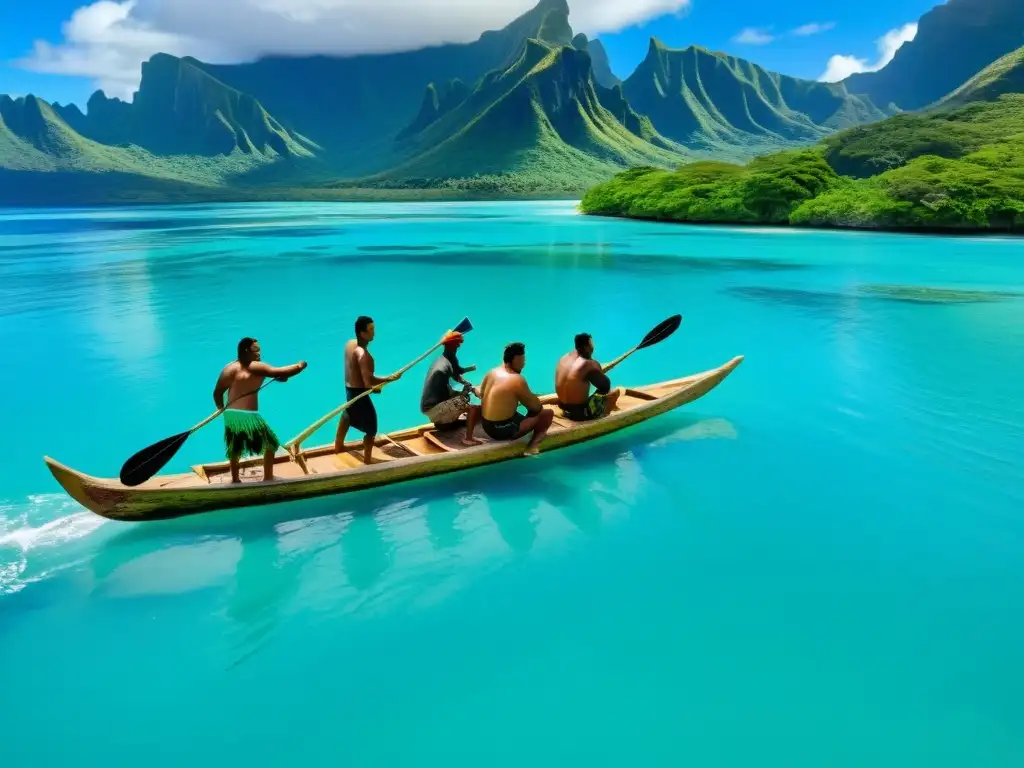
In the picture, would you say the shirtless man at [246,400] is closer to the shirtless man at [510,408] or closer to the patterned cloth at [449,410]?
the patterned cloth at [449,410]

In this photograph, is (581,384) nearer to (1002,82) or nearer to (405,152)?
(1002,82)

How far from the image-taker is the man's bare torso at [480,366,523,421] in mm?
7629

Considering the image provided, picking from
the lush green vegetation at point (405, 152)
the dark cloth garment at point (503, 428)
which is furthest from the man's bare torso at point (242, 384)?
the lush green vegetation at point (405, 152)

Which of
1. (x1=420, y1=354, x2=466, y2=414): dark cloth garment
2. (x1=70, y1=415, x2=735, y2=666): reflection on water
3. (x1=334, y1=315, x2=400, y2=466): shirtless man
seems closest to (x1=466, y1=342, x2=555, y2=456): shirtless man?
(x1=420, y1=354, x2=466, y2=414): dark cloth garment

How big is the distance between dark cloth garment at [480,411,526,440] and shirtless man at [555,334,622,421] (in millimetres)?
834

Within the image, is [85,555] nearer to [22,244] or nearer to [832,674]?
[832,674]

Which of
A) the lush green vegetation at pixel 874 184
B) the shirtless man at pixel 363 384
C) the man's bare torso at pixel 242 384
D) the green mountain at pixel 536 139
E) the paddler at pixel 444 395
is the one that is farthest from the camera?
the green mountain at pixel 536 139

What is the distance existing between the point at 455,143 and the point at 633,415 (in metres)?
147

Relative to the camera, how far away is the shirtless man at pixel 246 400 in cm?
641

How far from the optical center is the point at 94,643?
5379 millimetres

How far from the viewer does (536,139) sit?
470 ft

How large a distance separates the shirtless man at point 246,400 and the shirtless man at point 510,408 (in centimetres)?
203

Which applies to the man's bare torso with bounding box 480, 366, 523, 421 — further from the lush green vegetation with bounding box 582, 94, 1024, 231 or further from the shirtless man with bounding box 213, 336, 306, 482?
the lush green vegetation with bounding box 582, 94, 1024, 231

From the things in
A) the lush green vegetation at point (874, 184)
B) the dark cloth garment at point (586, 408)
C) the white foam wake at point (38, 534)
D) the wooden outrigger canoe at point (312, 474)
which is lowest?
the white foam wake at point (38, 534)
